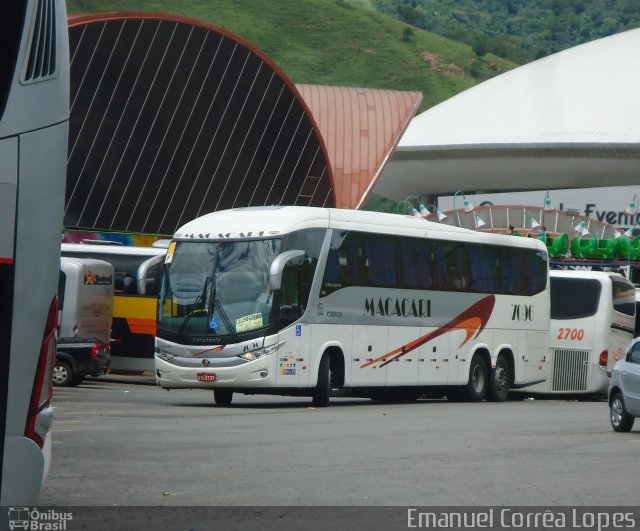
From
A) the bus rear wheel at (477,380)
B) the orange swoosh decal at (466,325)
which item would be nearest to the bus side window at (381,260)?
the orange swoosh decal at (466,325)

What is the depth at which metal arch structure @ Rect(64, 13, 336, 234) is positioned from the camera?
155 ft

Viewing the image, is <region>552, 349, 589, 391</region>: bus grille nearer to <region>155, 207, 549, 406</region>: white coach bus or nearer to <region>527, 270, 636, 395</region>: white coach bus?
<region>527, 270, 636, 395</region>: white coach bus

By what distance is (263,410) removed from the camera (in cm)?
2241

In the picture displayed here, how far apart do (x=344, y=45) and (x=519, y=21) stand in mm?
23564

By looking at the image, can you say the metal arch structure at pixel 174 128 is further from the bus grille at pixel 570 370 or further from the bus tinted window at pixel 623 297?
the bus grille at pixel 570 370

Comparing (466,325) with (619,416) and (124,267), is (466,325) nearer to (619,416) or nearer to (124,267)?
(124,267)

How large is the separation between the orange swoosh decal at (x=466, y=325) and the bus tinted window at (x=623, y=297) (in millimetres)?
5860

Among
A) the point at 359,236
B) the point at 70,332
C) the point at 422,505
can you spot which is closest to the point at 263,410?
the point at 359,236

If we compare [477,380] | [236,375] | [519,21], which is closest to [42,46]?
[236,375]

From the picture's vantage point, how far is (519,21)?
175750mm

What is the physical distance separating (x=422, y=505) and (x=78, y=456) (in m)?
4.12

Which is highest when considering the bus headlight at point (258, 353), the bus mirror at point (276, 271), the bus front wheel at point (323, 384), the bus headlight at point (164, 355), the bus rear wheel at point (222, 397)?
the bus mirror at point (276, 271)

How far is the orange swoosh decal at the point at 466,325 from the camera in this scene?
25352mm

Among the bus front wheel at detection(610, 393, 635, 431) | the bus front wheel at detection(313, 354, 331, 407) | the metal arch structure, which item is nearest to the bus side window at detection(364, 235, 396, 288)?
the bus front wheel at detection(313, 354, 331, 407)
